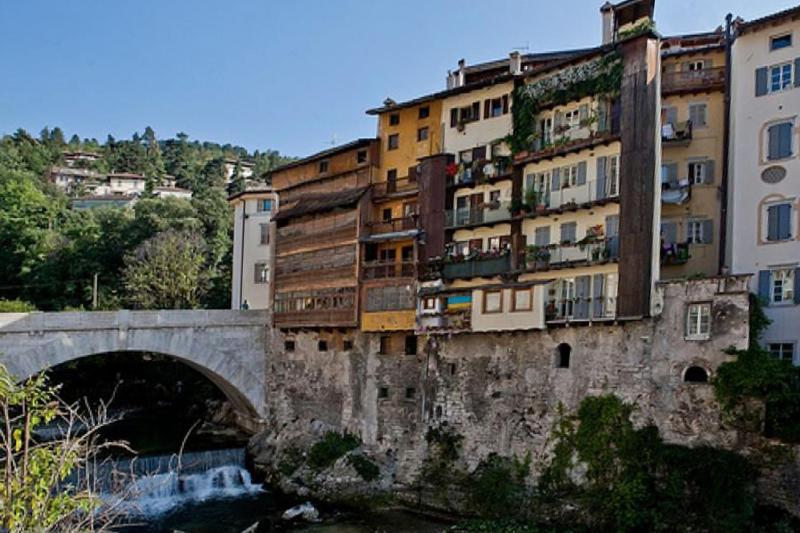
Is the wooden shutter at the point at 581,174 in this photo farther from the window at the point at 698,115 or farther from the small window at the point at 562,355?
the small window at the point at 562,355

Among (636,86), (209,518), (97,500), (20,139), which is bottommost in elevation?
(209,518)

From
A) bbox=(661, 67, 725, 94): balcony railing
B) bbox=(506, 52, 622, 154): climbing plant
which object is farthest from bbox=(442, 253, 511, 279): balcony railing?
bbox=(661, 67, 725, 94): balcony railing

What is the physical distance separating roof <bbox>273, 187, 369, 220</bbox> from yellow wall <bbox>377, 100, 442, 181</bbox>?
1901 millimetres

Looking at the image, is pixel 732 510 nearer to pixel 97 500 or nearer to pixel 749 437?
pixel 749 437

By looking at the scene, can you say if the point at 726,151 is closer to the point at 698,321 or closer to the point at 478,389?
the point at 698,321

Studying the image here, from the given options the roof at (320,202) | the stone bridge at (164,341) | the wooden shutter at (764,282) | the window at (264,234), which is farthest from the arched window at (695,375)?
the window at (264,234)

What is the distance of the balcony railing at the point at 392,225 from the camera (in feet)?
110

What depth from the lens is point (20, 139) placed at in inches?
5030

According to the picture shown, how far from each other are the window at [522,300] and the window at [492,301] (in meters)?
0.68

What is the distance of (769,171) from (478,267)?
12.5 meters

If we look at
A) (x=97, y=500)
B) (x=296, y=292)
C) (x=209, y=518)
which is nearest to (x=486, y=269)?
(x=296, y=292)

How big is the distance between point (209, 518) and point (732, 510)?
20571 millimetres

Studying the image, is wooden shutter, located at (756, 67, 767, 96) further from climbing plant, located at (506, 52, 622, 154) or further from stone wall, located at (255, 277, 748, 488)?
stone wall, located at (255, 277, 748, 488)

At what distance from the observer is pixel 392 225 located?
112ft
